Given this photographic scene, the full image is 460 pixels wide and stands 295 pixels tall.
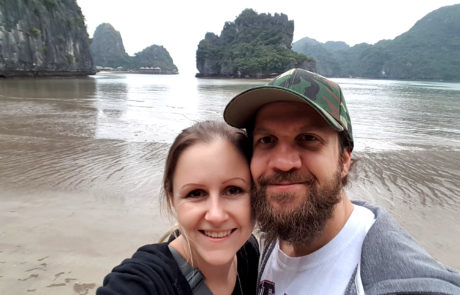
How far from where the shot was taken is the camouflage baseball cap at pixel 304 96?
1.41 m


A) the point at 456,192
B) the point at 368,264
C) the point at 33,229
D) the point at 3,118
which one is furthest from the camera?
the point at 3,118

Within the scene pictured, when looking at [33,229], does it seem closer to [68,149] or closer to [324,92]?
[324,92]

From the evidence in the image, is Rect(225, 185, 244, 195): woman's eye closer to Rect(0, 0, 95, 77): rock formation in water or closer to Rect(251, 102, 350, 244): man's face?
Rect(251, 102, 350, 244): man's face

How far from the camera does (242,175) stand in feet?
5.09

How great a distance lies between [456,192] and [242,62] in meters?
95.2

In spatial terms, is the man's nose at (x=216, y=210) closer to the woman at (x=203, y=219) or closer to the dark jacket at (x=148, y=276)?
the woman at (x=203, y=219)

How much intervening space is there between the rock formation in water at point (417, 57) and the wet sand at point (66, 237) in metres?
160

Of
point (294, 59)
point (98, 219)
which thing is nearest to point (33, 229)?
point (98, 219)

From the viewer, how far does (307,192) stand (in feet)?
4.71

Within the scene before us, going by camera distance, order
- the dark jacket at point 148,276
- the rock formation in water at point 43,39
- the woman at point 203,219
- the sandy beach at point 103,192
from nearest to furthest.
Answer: the dark jacket at point 148,276
the woman at point 203,219
the sandy beach at point 103,192
the rock formation in water at point 43,39

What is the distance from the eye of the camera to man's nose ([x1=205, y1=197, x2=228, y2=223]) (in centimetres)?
141

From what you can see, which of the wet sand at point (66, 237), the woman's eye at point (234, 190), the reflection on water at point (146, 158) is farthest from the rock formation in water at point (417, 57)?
the woman's eye at point (234, 190)

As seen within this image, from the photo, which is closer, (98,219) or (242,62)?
(98,219)

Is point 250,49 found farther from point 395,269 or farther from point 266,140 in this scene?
point 395,269
